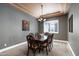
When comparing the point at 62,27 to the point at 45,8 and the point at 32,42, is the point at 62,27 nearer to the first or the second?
the point at 45,8

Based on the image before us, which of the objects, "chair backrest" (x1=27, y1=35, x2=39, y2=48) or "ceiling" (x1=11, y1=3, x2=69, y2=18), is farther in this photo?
"chair backrest" (x1=27, y1=35, x2=39, y2=48)

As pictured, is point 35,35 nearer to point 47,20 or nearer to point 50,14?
point 47,20

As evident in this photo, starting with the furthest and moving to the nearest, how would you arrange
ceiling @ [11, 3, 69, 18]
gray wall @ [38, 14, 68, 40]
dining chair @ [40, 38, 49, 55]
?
1. dining chair @ [40, 38, 49, 55]
2. gray wall @ [38, 14, 68, 40]
3. ceiling @ [11, 3, 69, 18]

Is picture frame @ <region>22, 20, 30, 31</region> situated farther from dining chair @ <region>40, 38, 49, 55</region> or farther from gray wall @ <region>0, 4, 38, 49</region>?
dining chair @ <region>40, 38, 49, 55</region>

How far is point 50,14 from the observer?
268 cm

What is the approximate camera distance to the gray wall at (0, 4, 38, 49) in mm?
2686

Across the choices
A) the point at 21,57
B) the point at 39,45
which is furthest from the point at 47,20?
the point at 21,57

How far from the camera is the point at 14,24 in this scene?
2.71 m

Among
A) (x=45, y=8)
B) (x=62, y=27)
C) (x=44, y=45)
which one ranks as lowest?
(x=44, y=45)

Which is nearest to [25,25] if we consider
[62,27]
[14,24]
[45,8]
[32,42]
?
[14,24]

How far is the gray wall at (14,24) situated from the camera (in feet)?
8.81

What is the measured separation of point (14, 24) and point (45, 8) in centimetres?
90

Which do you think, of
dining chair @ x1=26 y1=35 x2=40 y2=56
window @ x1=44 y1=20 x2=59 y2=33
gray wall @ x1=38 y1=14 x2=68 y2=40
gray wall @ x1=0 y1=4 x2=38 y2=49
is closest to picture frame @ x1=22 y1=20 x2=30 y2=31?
gray wall @ x1=0 y1=4 x2=38 y2=49

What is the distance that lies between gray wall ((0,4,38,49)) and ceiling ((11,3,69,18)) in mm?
137
